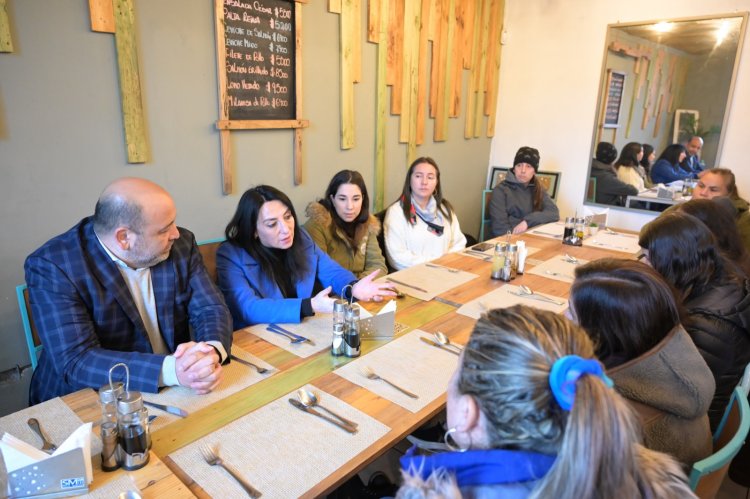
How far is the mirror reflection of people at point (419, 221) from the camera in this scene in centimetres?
317

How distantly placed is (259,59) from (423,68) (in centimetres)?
169

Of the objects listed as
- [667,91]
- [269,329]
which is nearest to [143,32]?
[269,329]

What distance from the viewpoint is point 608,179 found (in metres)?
4.72

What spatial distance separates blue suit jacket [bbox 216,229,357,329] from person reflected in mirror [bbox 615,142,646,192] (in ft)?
11.6

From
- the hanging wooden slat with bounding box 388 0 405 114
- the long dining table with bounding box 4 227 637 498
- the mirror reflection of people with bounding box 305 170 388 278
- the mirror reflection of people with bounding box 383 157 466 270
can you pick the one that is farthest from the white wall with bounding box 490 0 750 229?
the long dining table with bounding box 4 227 637 498

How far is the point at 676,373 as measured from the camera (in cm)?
120

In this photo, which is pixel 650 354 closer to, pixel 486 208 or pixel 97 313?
pixel 97 313

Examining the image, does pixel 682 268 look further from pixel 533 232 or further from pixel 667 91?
pixel 667 91

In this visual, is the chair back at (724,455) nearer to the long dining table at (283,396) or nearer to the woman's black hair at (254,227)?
the long dining table at (283,396)

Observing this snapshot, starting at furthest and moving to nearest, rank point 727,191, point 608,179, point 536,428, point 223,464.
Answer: point 608,179
point 727,191
point 223,464
point 536,428

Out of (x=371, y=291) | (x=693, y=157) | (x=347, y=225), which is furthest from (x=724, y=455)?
(x=693, y=157)

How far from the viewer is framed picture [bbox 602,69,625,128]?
14.8 feet

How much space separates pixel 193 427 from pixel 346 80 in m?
2.95

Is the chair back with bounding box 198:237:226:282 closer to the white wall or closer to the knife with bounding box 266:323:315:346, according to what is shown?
the knife with bounding box 266:323:315:346
